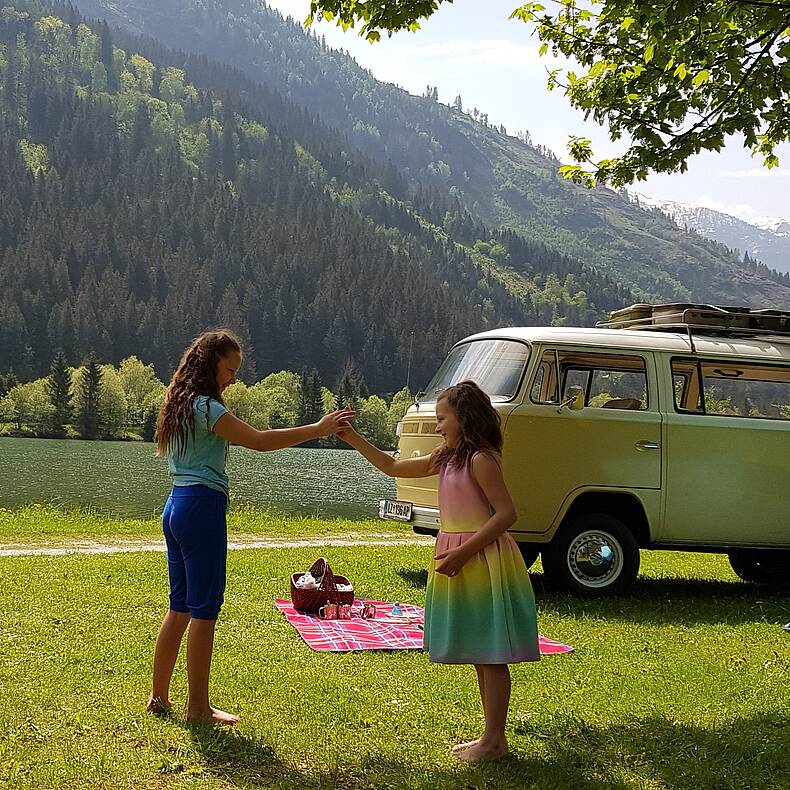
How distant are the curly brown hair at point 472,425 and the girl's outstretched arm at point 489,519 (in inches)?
3.4

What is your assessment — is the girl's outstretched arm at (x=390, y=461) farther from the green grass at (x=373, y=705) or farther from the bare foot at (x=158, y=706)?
the bare foot at (x=158, y=706)

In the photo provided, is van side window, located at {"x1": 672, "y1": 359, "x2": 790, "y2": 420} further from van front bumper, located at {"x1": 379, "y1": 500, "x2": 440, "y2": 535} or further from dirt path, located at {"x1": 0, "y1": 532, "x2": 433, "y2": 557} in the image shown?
dirt path, located at {"x1": 0, "y1": 532, "x2": 433, "y2": 557}

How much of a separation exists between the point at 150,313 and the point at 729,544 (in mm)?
136200

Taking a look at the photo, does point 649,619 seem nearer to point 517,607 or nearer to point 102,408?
point 517,607

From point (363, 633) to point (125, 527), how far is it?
8977mm

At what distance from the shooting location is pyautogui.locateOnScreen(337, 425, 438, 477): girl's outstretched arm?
559cm

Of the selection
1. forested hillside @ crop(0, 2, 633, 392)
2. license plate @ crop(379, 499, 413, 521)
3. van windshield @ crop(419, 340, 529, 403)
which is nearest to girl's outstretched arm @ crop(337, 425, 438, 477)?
van windshield @ crop(419, 340, 529, 403)

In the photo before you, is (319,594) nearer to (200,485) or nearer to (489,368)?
(489,368)

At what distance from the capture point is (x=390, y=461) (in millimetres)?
5789

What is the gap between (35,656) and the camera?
23.2 feet

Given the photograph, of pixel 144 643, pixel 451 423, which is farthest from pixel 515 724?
pixel 144 643

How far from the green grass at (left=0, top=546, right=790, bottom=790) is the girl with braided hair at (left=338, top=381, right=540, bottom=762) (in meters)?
0.43

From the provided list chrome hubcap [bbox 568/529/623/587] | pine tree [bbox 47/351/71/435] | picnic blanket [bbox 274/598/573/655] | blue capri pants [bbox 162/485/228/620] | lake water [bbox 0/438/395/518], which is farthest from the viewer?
pine tree [bbox 47/351/71/435]

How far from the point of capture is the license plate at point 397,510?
11.2 meters
